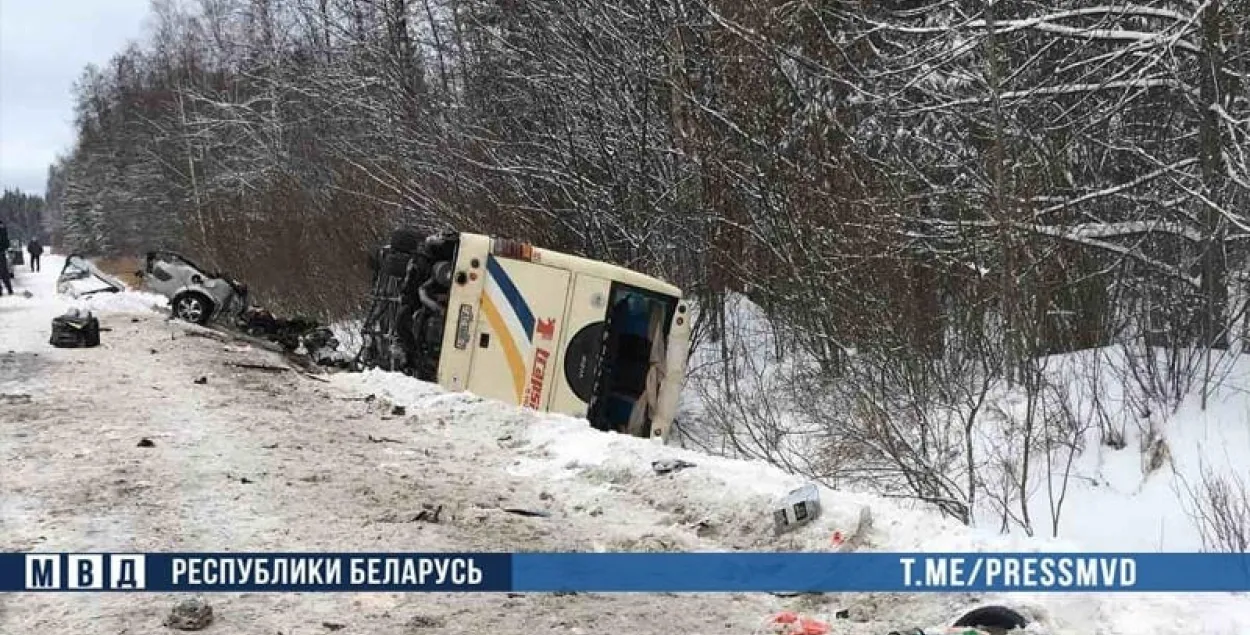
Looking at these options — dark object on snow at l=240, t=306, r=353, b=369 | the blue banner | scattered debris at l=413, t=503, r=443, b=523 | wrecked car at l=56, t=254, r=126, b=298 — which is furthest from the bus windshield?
wrecked car at l=56, t=254, r=126, b=298

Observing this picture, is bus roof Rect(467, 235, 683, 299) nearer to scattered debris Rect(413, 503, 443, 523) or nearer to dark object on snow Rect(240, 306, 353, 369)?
scattered debris Rect(413, 503, 443, 523)

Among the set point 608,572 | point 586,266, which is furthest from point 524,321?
point 608,572

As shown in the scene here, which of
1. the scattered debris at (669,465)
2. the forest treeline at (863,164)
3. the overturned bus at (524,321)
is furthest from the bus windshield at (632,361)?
the scattered debris at (669,465)

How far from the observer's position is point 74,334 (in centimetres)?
1280

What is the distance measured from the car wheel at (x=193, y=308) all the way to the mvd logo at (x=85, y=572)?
13.5 metres

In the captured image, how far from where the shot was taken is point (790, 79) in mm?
11047

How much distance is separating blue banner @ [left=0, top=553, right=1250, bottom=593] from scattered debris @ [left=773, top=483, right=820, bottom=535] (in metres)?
0.30

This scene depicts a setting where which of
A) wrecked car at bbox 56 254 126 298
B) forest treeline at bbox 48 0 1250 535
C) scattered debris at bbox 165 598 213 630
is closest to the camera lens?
scattered debris at bbox 165 598 213 630

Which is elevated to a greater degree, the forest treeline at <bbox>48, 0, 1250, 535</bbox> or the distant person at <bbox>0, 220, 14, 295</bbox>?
the forest treeline at <bbox>48, 0, 1250, 535</bbox>

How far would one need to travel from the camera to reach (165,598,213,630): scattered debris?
12.5ft

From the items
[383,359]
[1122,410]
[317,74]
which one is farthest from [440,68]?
[1122,410]

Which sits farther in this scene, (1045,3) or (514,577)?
(1045,3)

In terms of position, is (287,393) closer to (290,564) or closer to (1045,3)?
(290,564)

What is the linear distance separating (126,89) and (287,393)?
5429cm
